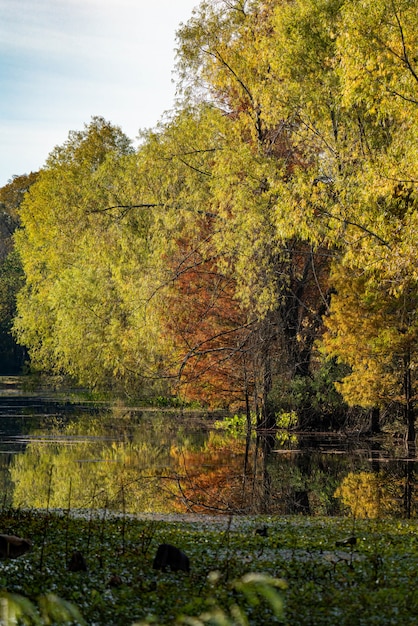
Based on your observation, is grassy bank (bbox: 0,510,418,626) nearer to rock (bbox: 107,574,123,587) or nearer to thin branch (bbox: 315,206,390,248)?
rock (bbox: 107,574,123,587)

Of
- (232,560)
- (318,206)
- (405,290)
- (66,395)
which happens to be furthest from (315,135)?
(66,395)

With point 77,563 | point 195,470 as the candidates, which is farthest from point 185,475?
point 77,563

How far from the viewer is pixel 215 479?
70.8 ft

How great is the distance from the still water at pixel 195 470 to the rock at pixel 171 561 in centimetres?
190

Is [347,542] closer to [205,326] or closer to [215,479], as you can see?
[215,479]

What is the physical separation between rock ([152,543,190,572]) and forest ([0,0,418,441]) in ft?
35.9

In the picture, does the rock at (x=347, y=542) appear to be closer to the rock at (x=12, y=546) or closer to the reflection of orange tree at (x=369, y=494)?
the rock at (x=12, y=546)

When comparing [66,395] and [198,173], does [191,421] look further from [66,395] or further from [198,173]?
[66,395]

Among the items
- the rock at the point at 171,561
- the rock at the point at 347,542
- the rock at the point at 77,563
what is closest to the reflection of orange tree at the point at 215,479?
the rock at the point at 347,542

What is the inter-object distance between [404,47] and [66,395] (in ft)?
127

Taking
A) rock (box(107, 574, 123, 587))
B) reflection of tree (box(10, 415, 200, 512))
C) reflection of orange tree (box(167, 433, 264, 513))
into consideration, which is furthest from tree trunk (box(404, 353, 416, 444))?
Result: rock (box(107, 574, 123, 587))

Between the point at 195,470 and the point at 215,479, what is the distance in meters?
Answer: 1.51

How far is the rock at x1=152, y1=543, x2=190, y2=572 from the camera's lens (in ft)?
32.0

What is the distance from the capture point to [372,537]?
12703 mm
